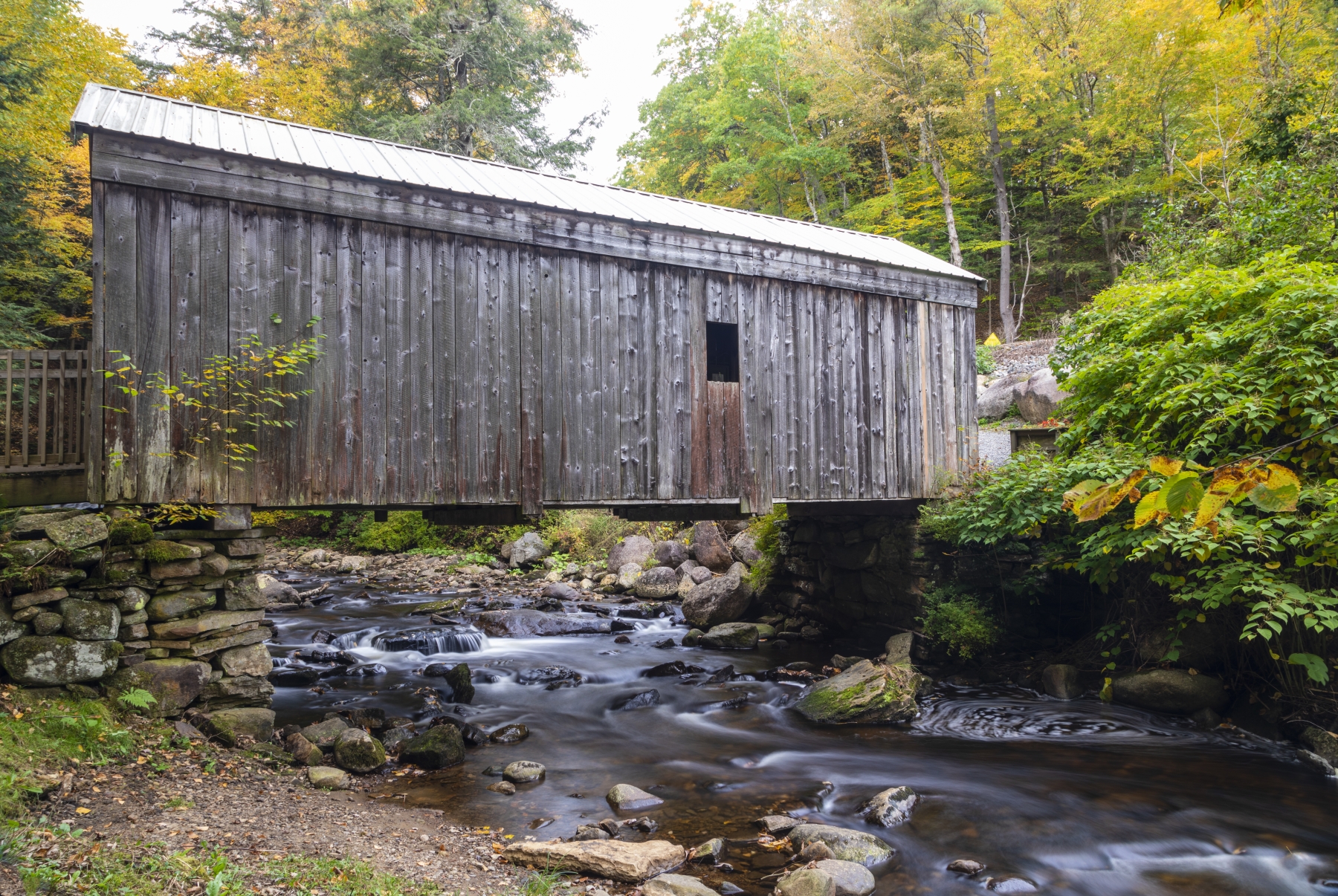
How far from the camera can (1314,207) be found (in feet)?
27.0

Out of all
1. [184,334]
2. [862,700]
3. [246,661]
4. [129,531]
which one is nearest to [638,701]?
[862,700]

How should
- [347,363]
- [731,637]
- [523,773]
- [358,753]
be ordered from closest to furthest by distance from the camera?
[358,753] < [523,773] < [347,363] < [731,637]

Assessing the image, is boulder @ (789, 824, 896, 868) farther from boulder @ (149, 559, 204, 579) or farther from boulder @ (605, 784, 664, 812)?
boulder @ (149, 559, 204, 579)

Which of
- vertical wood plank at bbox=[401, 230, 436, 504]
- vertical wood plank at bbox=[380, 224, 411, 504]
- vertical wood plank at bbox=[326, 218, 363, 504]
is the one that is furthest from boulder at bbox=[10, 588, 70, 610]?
vertical wood plank at bbox=[401, 230, 436, 504]

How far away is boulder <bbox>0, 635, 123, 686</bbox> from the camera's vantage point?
5.01 meters

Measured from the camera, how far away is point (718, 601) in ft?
40.6

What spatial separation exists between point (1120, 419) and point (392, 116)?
1642 centimetres

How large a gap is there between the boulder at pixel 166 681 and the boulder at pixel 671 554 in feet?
34.4

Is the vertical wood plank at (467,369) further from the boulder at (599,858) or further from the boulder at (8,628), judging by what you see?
the boulder at (599,858)

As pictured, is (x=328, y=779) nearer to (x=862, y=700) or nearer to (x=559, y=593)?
(x=862, y=700)

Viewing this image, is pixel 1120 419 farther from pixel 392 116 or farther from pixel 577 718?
pixel 392 116

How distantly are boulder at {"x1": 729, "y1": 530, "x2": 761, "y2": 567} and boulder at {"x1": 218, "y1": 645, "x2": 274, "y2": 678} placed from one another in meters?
9.71

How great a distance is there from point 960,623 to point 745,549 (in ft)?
20.7

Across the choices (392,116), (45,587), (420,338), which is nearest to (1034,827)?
(420,338)
